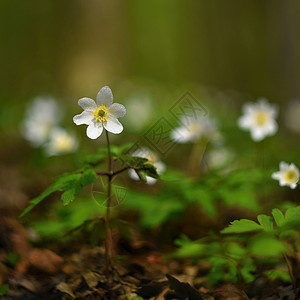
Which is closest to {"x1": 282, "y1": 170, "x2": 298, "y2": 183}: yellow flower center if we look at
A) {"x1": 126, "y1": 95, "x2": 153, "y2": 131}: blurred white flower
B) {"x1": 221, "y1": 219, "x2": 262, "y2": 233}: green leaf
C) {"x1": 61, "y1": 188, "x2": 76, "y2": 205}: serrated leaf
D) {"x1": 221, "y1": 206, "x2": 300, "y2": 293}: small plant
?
{"x1": 221, "y1": 206, "x2": 300, "y2": 293}: small plant

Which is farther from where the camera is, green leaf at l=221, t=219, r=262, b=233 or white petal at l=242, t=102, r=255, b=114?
white petal at l=242, t=102, r=255, b=114

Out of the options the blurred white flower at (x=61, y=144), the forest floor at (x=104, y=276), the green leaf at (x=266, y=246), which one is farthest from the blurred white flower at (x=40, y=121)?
the green leaf at (x=266, y=246)

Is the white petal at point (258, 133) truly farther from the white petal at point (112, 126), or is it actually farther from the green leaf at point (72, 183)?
the green leaf at point (72, 183)

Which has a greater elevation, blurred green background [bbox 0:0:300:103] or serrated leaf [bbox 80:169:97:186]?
blurred green background [bbox 0:0:300:103]

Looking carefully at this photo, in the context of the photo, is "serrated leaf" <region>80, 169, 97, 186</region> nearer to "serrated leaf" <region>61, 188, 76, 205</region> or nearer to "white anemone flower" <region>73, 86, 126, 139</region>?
"serrated leaf" <region>61, 188, 76, 205</region>

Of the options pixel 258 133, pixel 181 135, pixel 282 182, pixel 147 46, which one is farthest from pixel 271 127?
pixel 147 46
